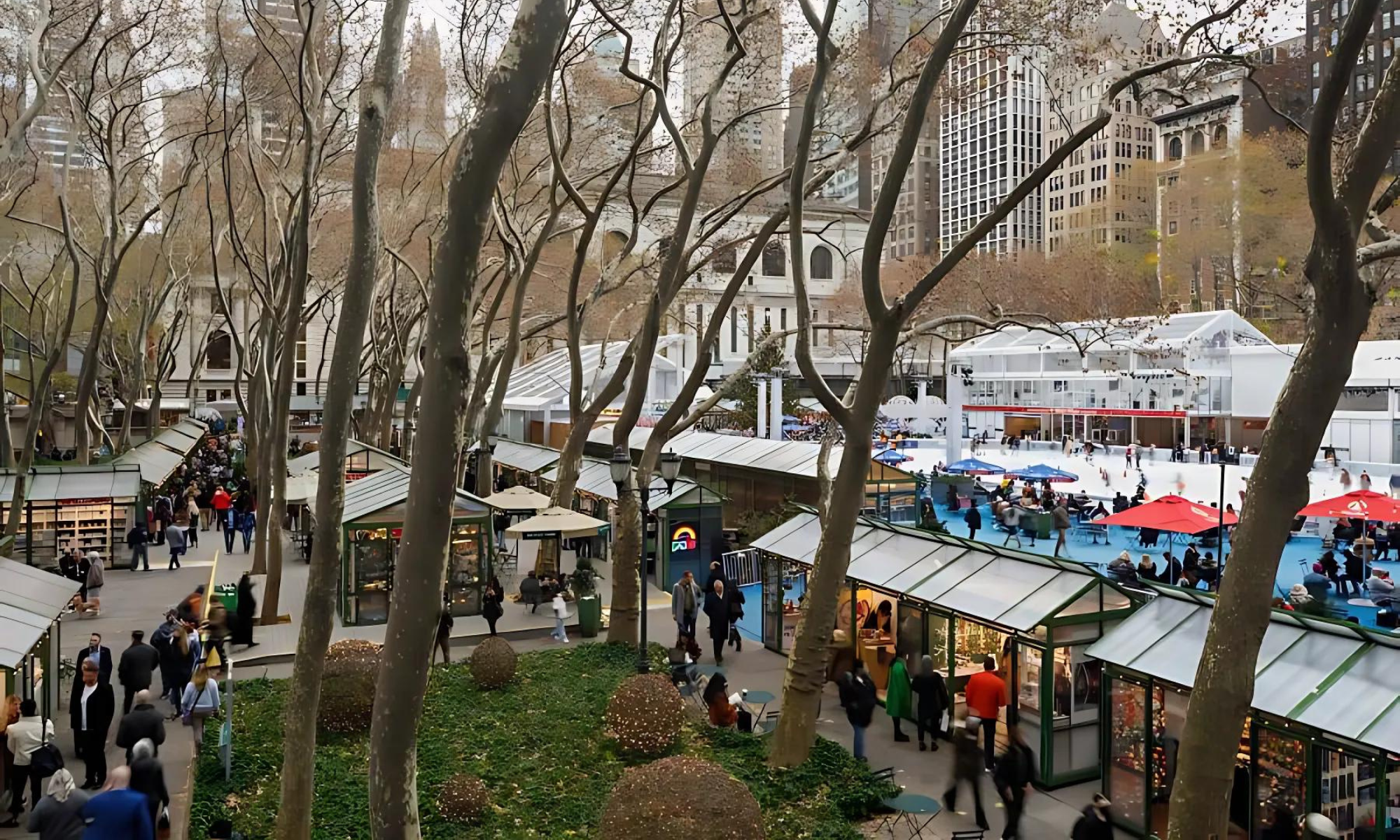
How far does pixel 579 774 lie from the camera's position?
9766mm

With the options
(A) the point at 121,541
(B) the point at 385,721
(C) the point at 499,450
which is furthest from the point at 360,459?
(B) the point at 385,721

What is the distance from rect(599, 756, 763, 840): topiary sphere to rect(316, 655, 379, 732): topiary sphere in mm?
4587

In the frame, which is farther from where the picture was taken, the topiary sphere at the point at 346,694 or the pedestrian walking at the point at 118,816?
the topiary sphere at the point at 346,694

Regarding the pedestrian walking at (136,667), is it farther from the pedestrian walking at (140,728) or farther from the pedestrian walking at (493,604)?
the pedestrian walking at (493,604)

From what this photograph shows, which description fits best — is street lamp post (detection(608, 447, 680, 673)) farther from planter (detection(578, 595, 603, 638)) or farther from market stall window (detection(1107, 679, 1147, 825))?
market stall window (detection(1107, 679, 1147, 825))

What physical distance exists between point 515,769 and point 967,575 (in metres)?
5.72

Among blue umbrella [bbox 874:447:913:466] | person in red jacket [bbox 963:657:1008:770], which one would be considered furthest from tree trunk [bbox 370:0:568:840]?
blue umbrella [bbox 874:447:913:466]

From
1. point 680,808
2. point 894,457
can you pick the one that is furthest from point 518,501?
point 894,457

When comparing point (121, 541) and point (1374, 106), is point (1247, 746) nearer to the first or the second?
point (1374, 106)

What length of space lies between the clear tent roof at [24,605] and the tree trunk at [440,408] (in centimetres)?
525

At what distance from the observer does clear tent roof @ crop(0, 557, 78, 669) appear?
9.26 m

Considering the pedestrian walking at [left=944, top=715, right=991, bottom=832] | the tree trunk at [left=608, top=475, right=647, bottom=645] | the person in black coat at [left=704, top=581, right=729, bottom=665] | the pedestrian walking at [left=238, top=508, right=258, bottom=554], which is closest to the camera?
the pedestrian walking at [left=944, top=715, right=991, bottom=832]

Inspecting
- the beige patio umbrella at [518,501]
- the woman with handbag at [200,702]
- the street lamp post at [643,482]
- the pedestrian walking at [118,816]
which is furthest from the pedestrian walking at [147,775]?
the beige patio umbrella at [518,501]

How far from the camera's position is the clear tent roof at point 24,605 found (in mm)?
9258
